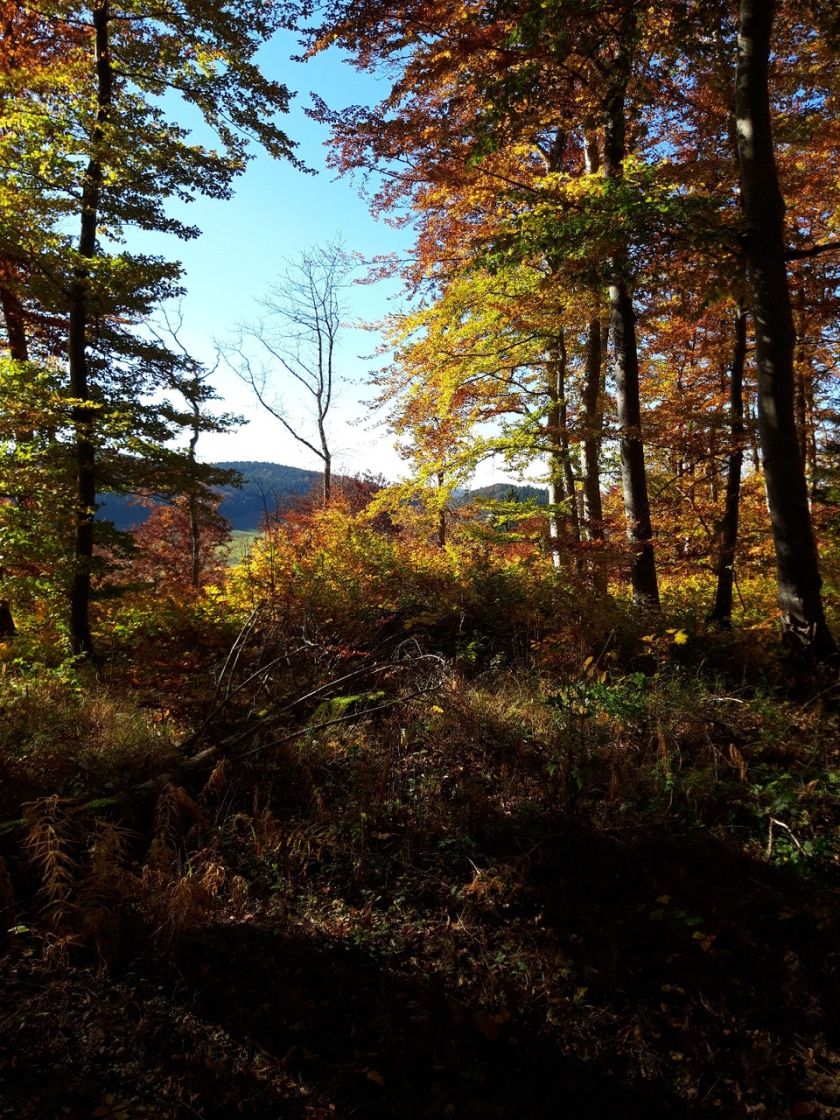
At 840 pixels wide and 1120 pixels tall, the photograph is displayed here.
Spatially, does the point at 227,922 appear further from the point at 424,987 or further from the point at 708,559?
the point at 708,559

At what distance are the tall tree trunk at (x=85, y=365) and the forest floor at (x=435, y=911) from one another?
137 inches

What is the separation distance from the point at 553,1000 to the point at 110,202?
1046 cm

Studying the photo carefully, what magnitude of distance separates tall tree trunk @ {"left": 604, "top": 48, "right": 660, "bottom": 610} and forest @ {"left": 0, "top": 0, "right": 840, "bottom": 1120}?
0.20 ft

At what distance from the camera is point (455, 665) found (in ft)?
22.7

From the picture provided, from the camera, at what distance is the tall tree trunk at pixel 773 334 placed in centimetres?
537

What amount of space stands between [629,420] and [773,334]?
274 centimetres

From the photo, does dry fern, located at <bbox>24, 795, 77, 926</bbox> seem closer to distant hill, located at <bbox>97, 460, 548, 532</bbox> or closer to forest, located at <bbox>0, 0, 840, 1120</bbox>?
forest, located at <bbox>0, 0, 840, 1120</bbox>

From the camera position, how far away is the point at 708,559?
30.0 feet

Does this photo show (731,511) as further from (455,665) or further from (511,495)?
(511,495)

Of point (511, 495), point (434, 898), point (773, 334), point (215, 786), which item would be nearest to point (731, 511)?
point (773, 334)

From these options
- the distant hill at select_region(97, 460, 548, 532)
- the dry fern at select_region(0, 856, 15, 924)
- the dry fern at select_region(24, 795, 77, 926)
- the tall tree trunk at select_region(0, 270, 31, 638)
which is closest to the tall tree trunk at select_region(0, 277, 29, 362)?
the tall tree trunk at select_region(0, 270, 31, 638)

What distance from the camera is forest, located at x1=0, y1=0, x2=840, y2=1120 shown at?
2635mm

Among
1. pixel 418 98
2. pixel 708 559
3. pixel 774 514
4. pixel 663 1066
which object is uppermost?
pixel 418 98

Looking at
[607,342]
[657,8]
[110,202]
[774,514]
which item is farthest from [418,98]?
[774,514]
